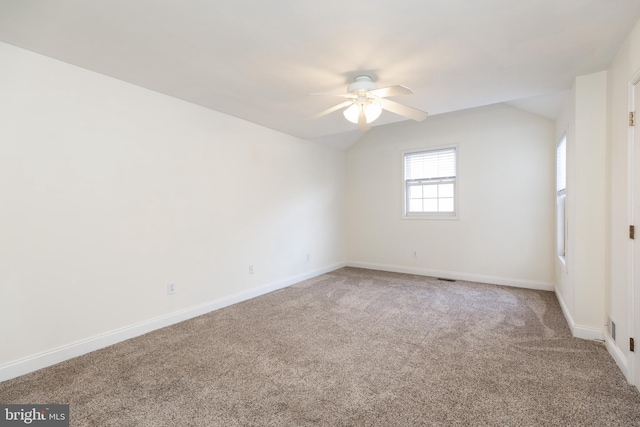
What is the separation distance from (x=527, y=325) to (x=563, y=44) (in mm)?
2448

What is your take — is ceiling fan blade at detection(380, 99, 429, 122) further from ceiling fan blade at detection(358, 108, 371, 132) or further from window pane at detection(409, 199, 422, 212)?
window pane at detection(409, 199, 422, 212)

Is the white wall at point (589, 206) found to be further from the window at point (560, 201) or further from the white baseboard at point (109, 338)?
the white baseboard at point (109, 338)

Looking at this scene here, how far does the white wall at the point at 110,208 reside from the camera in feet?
7.10

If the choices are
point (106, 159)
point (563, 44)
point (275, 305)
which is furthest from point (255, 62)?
point (275, 305)

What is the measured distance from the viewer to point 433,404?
69.7 inches

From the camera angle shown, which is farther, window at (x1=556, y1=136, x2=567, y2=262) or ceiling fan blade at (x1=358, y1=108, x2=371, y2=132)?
window at (x1=556, y1=136, x2=567, y2=262)

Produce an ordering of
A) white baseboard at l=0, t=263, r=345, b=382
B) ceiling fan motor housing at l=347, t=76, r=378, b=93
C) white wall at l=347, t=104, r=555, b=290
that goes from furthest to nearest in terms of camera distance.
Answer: white wall at l=347, t=104, r=555, b=290
ceiling fan motor housing at l=347, t=76, r=378, b=93
white baseboard at l=0, t=263, r=345, b=382

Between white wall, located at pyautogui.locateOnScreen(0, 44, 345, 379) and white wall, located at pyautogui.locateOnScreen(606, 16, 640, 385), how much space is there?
3581mm

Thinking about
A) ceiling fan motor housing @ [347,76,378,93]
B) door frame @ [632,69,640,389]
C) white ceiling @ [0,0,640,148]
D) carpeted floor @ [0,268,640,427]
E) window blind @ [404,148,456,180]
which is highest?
white ceiling @ [0,0,640,148]

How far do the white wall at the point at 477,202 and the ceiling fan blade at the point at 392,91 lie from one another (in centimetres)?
293

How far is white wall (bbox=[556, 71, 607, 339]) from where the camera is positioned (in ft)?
8.23

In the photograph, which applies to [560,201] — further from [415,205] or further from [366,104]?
[366,104]

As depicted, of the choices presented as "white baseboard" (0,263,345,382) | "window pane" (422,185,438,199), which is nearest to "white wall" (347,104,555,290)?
"window pane" (422,185,438,199)

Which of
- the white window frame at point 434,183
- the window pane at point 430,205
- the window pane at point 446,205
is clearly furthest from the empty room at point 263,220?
the window pane at point 430,205
